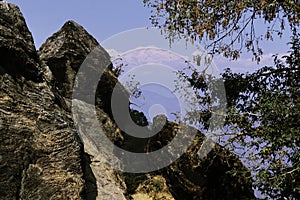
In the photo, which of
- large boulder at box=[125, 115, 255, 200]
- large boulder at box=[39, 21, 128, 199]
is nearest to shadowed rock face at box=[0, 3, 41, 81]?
large boulder at box=[39, 21, 128, 199]

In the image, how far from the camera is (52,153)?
214 inches

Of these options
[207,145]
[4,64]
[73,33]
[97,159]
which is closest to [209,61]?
[207,145]

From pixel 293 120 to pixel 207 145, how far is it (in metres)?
2.88

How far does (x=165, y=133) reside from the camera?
1061cm

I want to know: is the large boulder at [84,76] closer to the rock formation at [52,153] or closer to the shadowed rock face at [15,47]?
the rock formation at [52,153]

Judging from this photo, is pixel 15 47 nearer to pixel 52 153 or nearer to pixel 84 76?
pixel 52 153

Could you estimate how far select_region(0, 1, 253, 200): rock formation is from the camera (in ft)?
16.5

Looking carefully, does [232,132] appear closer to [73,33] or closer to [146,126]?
[146,126]

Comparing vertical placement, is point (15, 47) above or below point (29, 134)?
above

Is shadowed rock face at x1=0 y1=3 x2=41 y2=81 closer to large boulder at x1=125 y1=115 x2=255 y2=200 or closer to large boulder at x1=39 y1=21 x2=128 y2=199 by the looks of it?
large boulder at x1=39 y1=21 x2=128 y2=199

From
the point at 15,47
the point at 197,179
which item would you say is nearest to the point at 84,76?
the point at 197,179

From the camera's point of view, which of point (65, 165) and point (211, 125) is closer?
point (65, 165)

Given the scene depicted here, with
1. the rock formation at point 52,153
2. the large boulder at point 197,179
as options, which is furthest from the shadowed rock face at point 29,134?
the large boulder at point 197,179

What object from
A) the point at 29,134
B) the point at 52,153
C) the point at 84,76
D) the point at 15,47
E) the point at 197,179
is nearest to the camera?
the point at 29,134
